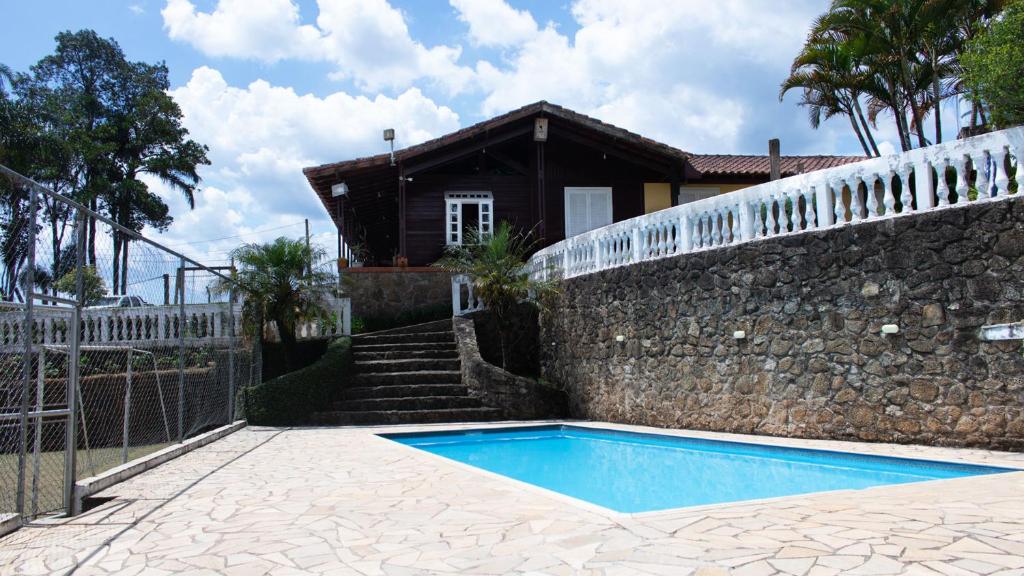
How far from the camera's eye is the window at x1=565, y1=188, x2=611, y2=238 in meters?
19.8

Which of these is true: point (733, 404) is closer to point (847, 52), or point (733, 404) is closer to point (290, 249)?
point (290, 249)

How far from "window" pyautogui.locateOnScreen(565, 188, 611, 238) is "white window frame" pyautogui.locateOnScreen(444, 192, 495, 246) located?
2.09 m

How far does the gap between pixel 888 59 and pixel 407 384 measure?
43.0 feet

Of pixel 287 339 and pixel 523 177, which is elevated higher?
pixel 523 177

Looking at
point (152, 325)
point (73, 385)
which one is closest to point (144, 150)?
point (152, 325)

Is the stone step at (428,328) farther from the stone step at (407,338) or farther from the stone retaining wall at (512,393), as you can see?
the stone retaining wall at (512,393)

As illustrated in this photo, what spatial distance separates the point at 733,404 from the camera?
10016mm

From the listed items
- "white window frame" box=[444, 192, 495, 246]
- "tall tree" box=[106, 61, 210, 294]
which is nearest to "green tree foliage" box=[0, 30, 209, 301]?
"tall tree" box=[106, 61, 210, 294]

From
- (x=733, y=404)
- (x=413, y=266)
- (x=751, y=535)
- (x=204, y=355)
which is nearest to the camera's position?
(x=751, y=535)

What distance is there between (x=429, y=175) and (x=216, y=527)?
15350 mm

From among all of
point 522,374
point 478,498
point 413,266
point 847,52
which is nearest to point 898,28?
point 847,52

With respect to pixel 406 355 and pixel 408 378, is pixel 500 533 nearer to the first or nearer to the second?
pixel 408 378

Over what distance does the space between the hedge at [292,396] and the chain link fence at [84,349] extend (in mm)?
471

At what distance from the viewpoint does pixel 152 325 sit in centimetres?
952
